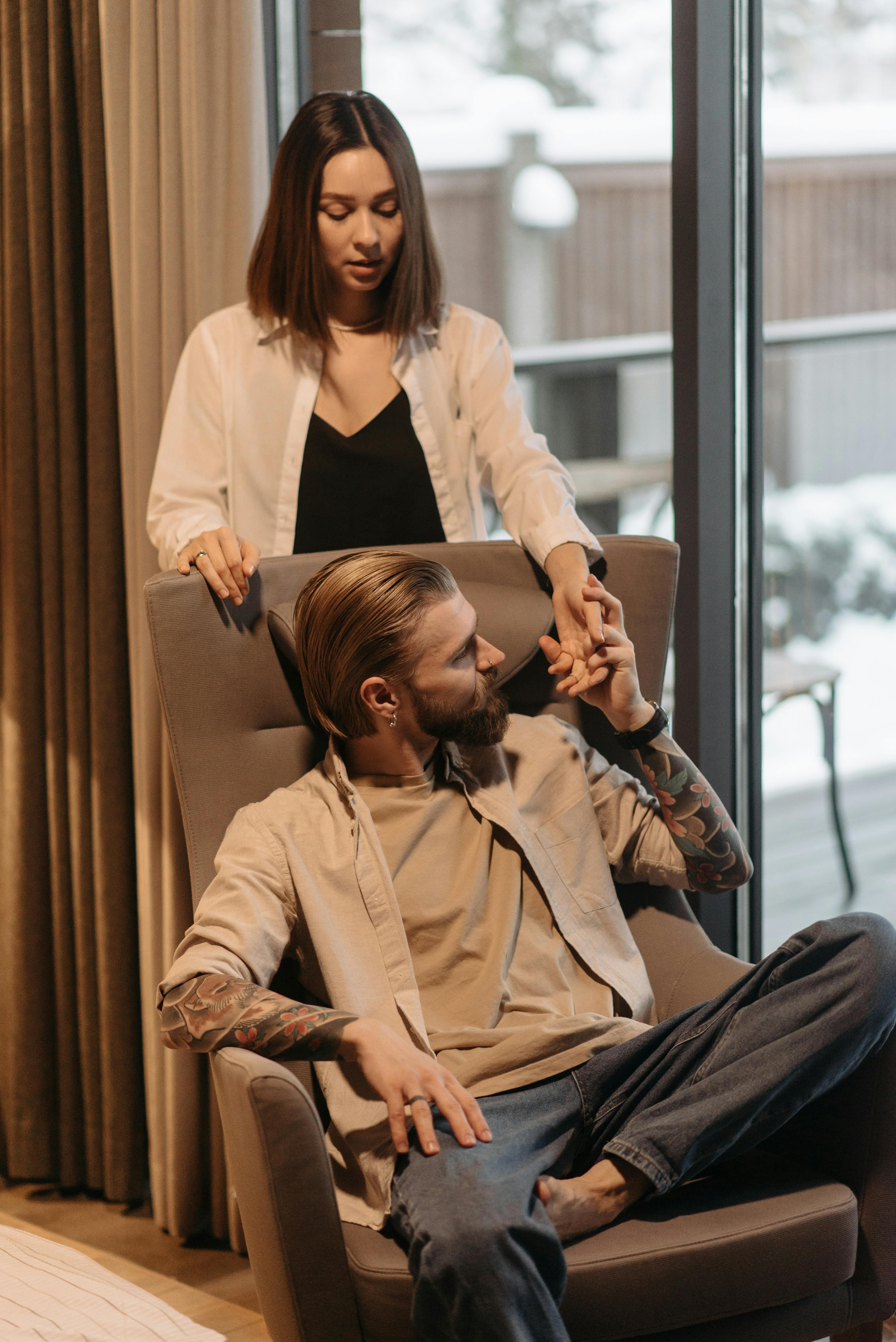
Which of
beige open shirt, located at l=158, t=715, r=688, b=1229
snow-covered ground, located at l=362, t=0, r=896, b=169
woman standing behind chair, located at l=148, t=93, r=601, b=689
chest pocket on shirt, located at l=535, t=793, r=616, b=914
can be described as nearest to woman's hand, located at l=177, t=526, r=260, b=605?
woman standing behind chair, located at l=148, t=93, r=601, b=689

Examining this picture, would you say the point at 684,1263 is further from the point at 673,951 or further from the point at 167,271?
A: the point at 167,271

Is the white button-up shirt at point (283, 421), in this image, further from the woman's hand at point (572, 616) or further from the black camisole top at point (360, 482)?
the woman's hand at point (572, 616)

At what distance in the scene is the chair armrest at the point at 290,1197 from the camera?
1.22 metres

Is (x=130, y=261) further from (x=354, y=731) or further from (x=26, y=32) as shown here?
(x=354, y=731)

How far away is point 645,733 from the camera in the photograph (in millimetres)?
1637

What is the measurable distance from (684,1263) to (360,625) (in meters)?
0.78

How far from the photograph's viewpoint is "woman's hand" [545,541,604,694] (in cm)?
162

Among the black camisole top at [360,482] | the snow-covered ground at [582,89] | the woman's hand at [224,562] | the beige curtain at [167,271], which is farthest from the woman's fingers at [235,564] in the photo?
the snow-covered ground at [582,89]

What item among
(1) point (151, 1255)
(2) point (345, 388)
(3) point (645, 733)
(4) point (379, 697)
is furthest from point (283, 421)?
(1) point (151, 1255)

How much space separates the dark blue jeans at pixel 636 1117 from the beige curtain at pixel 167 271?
3.48 ft

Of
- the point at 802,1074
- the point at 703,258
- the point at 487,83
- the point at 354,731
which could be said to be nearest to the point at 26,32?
the point at 487,83

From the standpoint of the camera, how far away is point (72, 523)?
237 cm

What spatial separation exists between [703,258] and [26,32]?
4.19ft

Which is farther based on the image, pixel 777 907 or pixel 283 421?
pixel 777 907
